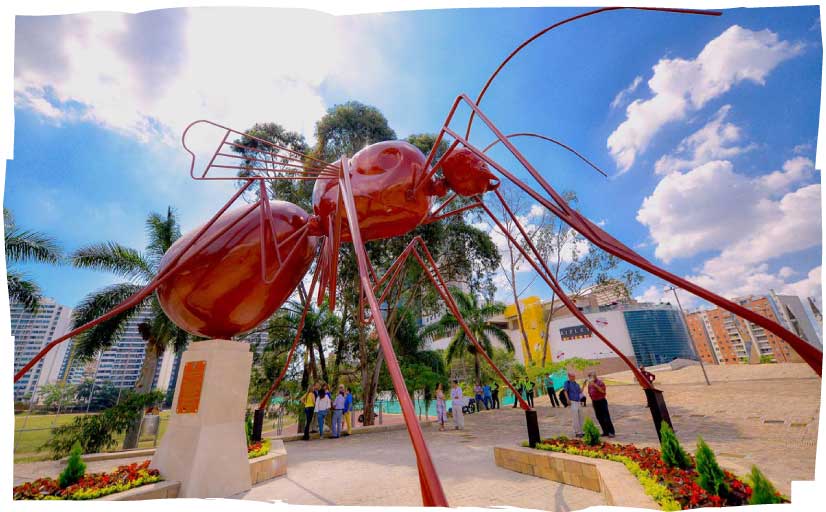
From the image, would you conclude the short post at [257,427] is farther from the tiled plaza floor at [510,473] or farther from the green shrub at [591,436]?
the green shrub at [591,436]

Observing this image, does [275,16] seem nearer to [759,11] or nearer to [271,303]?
[271,303]

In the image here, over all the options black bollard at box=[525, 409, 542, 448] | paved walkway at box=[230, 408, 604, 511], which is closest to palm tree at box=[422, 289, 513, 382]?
paved walkway at box=[230, 408, 604, 511]

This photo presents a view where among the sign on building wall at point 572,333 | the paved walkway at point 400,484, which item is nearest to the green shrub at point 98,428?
the paved walkway at point 400,484

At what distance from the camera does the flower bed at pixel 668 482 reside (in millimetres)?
2006

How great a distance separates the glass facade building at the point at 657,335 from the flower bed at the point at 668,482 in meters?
39.2

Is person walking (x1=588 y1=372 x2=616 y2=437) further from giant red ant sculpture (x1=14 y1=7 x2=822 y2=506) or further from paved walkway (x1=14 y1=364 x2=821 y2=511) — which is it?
giant red ant sculpture (x1=14 y1=7 x2=822 y2=506)

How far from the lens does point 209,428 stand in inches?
133

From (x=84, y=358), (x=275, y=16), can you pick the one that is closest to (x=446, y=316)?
(x=84, y=358)

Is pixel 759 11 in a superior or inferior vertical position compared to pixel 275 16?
inferior

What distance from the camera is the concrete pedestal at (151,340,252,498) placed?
3238mm

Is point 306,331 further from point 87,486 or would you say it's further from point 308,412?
point 87,486

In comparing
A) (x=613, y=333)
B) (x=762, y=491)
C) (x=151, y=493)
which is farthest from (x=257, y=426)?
(x=613, y=333)

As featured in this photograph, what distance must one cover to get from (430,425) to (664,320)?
4160 cm

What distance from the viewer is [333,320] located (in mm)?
15164
